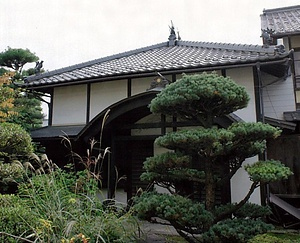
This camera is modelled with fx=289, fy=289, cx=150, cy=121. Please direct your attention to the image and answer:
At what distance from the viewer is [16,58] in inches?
416

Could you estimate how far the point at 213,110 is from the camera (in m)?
4.66

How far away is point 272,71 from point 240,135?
4091mm

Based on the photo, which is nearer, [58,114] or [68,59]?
[58,114]

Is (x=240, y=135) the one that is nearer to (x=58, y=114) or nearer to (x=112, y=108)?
(x=112, y=108)

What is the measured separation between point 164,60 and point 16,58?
5729 mm

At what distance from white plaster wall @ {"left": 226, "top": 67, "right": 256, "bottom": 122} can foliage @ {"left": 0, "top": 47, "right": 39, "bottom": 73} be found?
7.42m

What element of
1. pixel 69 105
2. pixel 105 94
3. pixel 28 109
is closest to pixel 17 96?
pixel 28 109

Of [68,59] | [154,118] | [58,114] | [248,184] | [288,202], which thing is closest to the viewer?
[248,184]

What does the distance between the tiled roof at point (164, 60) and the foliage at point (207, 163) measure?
2417 mm

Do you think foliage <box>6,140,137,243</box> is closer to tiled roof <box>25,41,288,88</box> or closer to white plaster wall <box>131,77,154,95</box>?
white plaster wall <box>131,77,154,95</box>

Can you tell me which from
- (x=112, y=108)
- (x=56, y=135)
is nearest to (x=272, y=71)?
(x=112, y=108)

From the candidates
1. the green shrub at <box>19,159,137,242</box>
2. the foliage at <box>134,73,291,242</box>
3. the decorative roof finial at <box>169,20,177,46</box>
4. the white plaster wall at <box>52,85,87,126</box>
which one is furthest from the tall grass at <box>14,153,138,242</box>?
the decorative roof finial at <box>169,20,177,46</box>

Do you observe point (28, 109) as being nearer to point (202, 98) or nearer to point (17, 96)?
point (17, 96)

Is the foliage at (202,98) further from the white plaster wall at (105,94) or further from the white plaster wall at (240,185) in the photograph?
the white plaster wall at (105,94)
